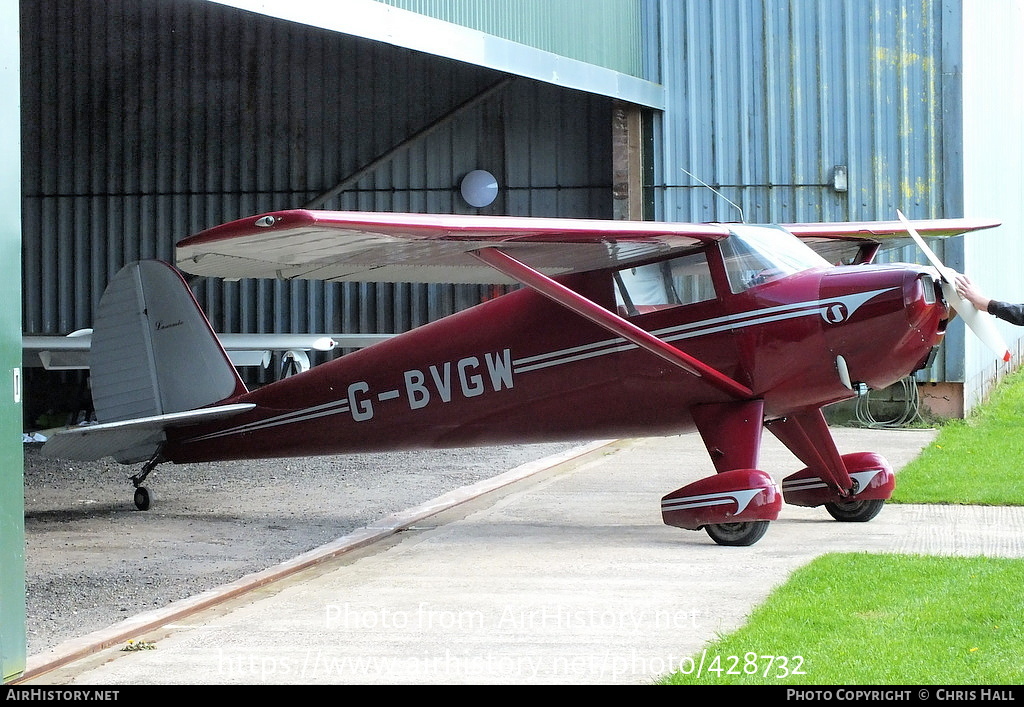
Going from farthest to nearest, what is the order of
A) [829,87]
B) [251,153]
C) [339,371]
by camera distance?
[251,153] → [829,87] → [339,371]

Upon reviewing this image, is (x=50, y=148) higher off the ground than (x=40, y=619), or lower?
higher

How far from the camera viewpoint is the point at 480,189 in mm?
17750

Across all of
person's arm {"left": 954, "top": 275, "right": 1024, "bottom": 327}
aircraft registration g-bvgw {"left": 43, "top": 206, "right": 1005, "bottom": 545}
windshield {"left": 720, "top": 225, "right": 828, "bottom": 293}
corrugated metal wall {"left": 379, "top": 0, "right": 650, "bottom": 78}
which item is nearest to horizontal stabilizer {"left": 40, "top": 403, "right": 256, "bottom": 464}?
aircraft registration g-bvgw {"left": 43, "top": 206, "right": 1005, "bottom": 545}

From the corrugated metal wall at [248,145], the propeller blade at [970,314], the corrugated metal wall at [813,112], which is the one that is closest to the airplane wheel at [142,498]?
the propeller blade at [970,314]

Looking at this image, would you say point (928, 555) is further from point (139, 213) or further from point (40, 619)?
point (139, 213)

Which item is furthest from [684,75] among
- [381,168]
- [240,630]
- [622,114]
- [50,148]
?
[240,630]

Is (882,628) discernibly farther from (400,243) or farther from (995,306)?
(400,243)

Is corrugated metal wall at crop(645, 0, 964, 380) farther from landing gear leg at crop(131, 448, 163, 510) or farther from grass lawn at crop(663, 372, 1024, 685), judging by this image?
grass lawn at crop(663, 372, 1024, 685)

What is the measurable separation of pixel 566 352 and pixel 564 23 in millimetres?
6814

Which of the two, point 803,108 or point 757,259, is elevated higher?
point 803,108

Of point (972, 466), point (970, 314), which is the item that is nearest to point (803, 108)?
point (972, 466)

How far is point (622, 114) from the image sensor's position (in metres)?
16.6

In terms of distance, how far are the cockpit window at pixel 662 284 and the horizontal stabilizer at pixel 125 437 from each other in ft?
10.7

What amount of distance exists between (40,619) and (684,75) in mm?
12752
